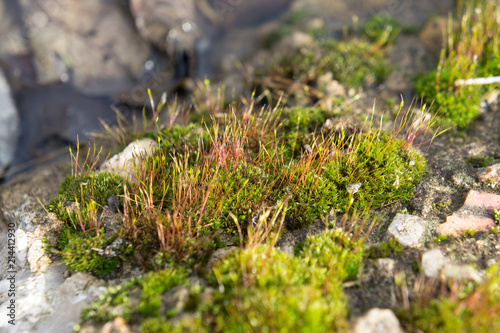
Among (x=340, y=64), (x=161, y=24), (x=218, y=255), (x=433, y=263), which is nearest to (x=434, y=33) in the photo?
(x=340, y=64)

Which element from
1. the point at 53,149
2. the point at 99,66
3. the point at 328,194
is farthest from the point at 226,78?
the point at 328,194

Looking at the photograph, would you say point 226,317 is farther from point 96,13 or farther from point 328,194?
point 96,13

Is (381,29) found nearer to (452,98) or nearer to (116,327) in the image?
(452,98)

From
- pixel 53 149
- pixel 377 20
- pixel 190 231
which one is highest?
pixel 377 20

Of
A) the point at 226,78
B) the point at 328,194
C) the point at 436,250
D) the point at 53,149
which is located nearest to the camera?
the point at 436,250

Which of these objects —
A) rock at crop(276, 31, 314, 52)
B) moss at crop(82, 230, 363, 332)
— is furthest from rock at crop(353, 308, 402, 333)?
rock at crop(276, 31, 314, 52)

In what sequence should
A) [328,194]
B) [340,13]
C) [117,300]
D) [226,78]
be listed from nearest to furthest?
[117,300] < [328,194] < [226,78] < [340,13]

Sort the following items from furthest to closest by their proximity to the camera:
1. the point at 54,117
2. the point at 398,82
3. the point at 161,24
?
1. the point at 161,24
2. the point at 54,117
3. the point at 398,82
